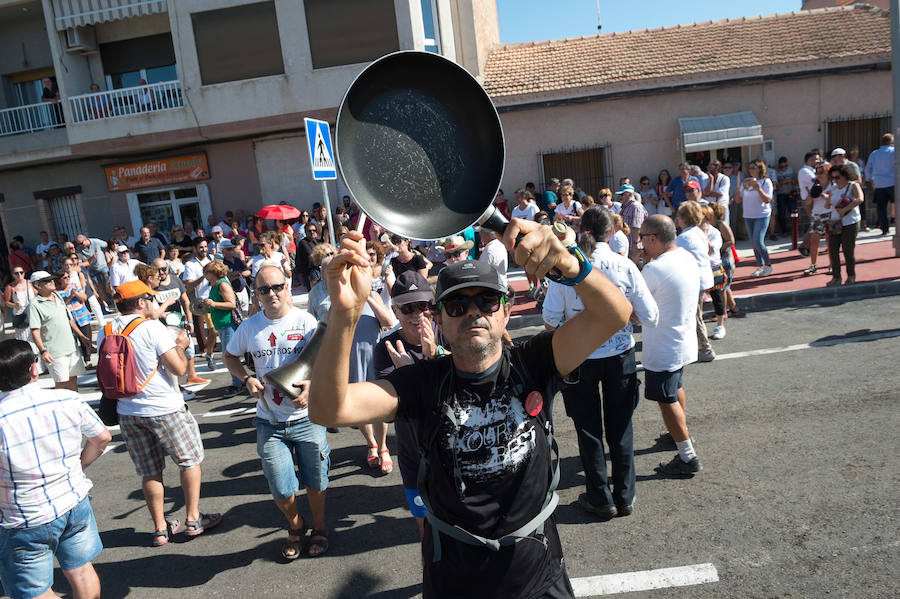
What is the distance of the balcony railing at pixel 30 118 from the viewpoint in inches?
752

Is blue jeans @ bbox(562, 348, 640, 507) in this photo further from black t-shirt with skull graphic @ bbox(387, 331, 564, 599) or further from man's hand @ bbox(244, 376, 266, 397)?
man's hand @ bbox(244, 376, 266, 397)

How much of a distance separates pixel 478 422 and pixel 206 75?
17.7 metres

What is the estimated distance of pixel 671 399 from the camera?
4707 mm

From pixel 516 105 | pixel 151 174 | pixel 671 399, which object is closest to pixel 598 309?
pixel 671 399

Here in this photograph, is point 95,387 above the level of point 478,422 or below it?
below

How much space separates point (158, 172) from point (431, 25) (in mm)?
8833

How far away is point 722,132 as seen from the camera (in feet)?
51.8

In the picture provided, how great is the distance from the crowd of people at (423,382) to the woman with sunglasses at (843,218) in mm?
32

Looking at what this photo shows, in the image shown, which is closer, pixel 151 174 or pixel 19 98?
pixel 151 174

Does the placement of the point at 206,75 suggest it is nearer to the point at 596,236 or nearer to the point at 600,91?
the point at 600,91

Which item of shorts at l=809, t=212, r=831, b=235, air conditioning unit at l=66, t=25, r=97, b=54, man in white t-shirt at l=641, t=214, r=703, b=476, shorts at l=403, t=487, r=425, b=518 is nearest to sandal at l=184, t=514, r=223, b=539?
shorts at l=403, t=487, r=425, b=518

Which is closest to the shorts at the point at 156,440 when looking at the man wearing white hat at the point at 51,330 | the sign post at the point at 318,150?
the sign post at the point at 318,150

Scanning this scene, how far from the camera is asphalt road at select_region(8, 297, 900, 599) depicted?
12.3 ft

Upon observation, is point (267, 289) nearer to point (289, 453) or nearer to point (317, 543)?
point (289, 453)
